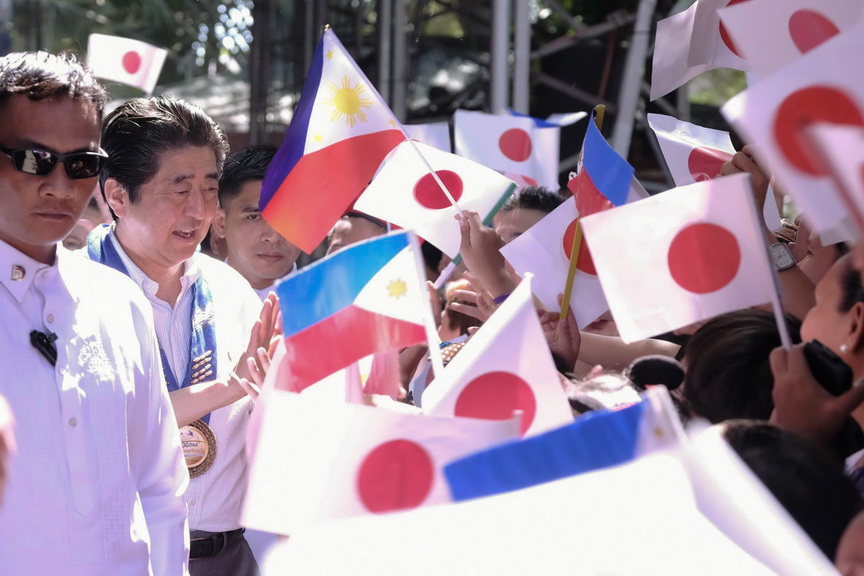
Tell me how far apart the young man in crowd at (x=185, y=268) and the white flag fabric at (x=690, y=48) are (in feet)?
4.21

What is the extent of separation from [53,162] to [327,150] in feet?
3.16

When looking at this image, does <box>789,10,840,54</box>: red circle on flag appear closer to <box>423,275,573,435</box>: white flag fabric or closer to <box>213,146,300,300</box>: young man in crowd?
<box>423,275,573,435</box>: white flag fabric

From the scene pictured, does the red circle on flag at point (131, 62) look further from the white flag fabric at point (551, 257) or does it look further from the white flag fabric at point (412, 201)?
the white flag fabric at point (551, 257)

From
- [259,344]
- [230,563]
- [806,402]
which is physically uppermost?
[806,402]

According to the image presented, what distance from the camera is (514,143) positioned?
15.5ft

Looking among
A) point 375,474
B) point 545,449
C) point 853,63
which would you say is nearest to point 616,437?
point 545,449

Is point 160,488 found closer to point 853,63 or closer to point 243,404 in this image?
point 243,404

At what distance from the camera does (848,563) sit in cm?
127

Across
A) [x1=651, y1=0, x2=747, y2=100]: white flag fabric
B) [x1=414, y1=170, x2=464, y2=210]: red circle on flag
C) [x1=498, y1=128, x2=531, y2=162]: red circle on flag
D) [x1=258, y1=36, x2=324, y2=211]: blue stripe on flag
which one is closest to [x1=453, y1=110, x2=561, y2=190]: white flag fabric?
[x1=498, y1=128, x2=531, y2=162]: red circle on flag

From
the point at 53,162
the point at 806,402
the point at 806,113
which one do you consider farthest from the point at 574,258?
the point at 806,113

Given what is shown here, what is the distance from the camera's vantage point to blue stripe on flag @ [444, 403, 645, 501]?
4.28ft

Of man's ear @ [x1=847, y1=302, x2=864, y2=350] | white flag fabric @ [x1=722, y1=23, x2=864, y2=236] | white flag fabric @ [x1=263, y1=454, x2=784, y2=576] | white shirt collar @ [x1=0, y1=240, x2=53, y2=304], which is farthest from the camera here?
white shirt collar @ [x1=0, y1=240, x2=53, y2=304]

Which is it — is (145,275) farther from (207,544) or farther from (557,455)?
(557,455)

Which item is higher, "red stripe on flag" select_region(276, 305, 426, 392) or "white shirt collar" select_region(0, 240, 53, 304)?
"white shirt collar" select_region(0, 240, 53, 304)
